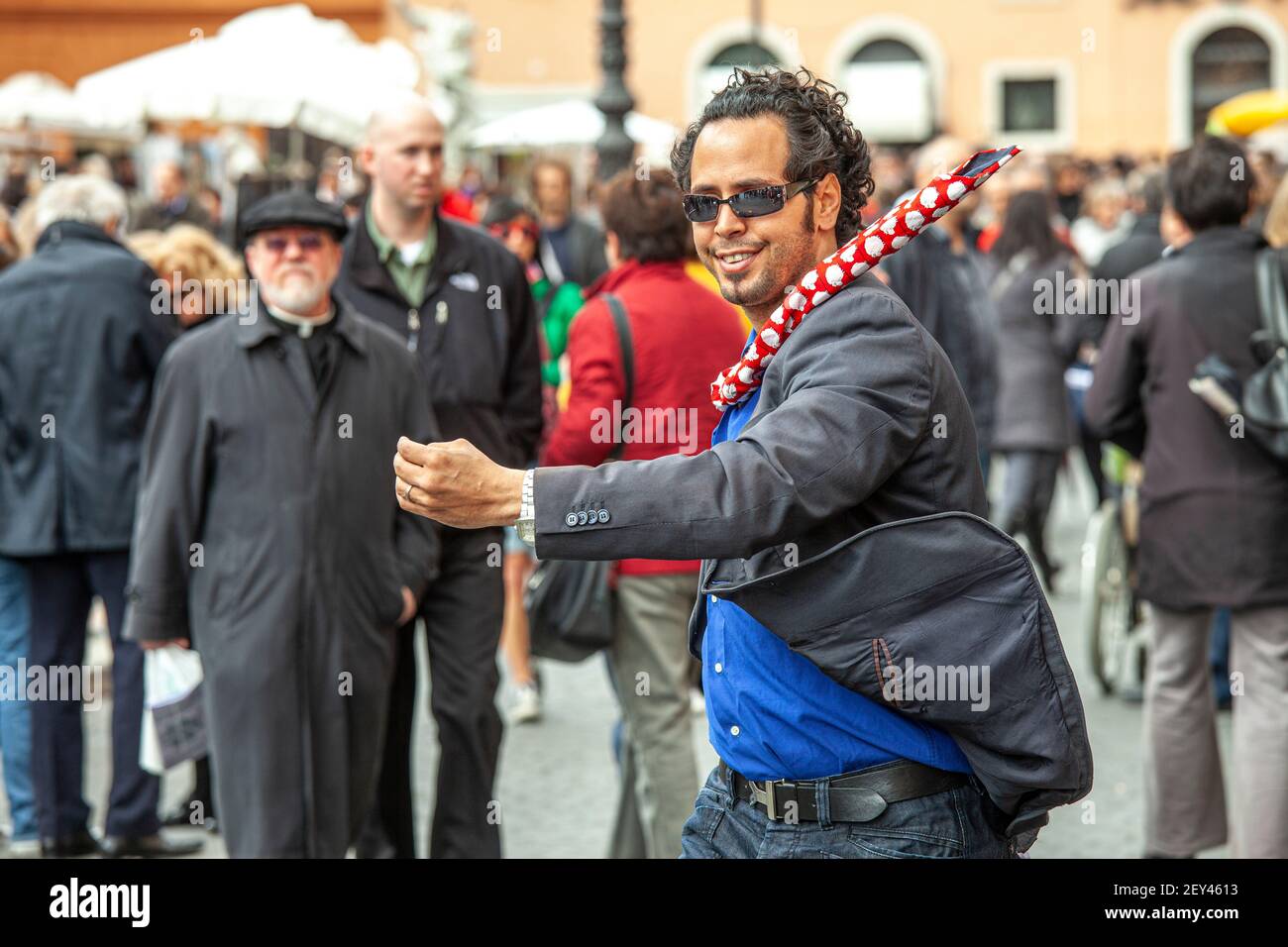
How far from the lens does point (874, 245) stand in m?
2.71

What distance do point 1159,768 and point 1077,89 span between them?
125ft

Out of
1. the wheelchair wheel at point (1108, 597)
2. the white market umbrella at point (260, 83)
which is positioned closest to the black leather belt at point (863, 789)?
the wheelchair wheel at point (1108, 597)

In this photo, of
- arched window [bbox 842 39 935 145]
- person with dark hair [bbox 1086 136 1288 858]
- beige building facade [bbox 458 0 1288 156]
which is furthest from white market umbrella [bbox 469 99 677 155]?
arched window [bbox 842 39 935 145]

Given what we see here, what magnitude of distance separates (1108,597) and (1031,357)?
2115 millimetres

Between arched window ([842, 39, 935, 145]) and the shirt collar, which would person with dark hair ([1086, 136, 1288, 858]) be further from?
arched window ([842, 39, 935, 145])

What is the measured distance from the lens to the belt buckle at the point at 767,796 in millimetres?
2893

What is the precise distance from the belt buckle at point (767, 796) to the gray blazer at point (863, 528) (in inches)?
10.9

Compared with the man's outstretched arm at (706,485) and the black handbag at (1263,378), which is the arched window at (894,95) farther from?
the man's outstretched arm at (706,485)

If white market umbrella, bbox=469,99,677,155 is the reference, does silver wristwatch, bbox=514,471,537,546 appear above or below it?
below

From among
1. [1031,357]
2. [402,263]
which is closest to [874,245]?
[402,263]

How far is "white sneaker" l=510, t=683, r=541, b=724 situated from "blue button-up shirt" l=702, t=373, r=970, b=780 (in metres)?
5.14

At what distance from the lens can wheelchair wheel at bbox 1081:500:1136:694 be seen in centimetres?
802

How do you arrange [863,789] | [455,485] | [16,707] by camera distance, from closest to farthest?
[455,485] < [863,789] < [16,707]

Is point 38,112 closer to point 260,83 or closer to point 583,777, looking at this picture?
point 260,83
